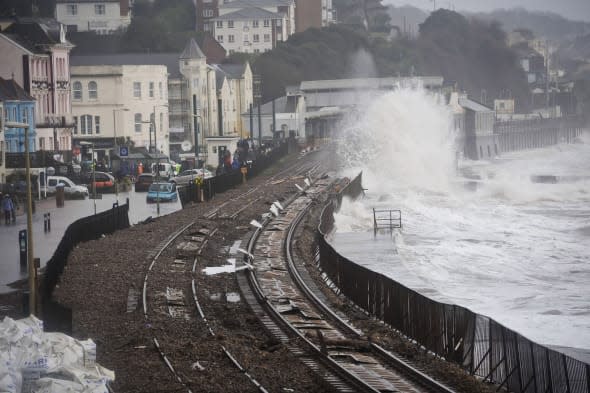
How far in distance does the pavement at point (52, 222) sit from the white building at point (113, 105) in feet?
58.6

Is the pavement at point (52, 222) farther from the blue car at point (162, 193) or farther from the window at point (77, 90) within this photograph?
the window at point (77, 90)

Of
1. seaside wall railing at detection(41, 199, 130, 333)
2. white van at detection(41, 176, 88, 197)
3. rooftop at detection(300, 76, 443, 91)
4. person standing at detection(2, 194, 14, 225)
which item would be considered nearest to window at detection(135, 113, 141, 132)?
white van at detection(41, 176, 88, 197)

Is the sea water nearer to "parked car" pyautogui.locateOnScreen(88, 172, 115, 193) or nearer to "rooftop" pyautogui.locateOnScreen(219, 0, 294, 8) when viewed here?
"parked car" pyautogui.locateOnScreen(88, 172, 115, 193)

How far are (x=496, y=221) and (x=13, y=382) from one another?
39099mm

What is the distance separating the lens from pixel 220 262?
2978 cm

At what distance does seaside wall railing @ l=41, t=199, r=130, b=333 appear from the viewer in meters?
20.4

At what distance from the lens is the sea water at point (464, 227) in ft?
96.6

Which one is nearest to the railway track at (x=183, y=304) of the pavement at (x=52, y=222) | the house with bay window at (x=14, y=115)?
the pavement at (x=52, y=222)

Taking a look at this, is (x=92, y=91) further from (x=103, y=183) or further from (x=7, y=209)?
(x=7, y=209)

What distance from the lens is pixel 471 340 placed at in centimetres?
1867

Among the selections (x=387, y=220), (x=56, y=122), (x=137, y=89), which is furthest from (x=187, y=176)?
(x=137, y=89)

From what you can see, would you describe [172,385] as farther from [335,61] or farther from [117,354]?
[335,61]

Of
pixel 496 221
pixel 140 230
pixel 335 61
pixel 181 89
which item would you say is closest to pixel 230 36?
pixel 335 61

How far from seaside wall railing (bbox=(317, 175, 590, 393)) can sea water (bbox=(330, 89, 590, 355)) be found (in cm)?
391
